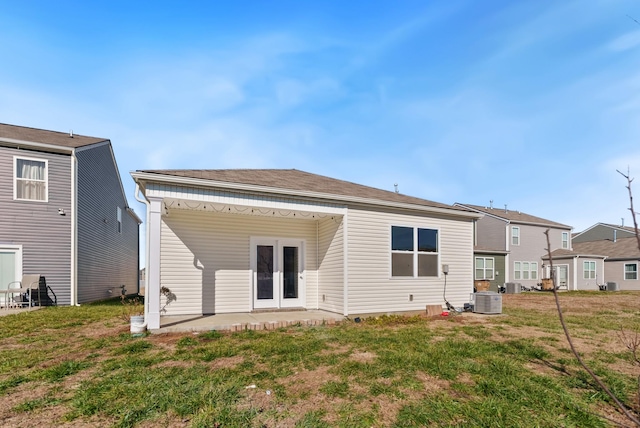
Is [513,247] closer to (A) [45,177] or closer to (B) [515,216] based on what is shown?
(B) [515,216]

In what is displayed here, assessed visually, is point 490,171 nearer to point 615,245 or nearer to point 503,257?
point 503,257

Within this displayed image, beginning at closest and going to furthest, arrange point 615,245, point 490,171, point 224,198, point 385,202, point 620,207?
point 620,207, point 224,198, point 385,202, point 490,171, point 615,245

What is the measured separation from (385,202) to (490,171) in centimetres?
683

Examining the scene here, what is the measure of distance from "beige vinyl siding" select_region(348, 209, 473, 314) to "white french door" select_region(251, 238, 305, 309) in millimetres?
1761

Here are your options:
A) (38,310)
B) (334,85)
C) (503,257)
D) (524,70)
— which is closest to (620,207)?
(524,70)

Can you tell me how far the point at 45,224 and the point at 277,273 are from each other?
8425 mm

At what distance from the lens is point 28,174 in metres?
11.5

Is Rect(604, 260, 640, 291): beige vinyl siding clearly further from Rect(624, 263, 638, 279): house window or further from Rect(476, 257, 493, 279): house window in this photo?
Rect(476, 257, 493, 279): house window

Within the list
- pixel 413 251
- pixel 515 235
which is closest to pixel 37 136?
pixel 413 251

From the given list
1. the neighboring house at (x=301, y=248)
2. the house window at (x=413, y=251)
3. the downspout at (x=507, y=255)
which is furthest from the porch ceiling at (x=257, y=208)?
the downspout at (x=507, y=255)

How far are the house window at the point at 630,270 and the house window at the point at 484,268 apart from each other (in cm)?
1236

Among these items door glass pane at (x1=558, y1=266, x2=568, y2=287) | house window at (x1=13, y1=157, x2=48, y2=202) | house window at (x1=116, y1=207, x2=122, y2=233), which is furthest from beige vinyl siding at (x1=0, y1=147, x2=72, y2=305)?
door glass pane at (x1=558, y1=266, x2=568, y2=287)

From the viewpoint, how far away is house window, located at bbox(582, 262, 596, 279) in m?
24.1

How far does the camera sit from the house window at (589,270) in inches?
950
